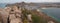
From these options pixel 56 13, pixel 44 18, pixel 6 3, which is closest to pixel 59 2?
pixel 56 13

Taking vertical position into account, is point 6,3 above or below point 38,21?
above

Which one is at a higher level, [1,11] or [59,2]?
[59,2]

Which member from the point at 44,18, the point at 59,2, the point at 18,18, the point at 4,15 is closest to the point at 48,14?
the point at 44,18

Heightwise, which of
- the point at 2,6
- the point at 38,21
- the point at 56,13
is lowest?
the point at 38,21

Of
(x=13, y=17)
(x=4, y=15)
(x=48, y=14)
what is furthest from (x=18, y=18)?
(x=48, y=14)

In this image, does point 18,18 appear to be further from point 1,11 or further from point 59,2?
point 59,2

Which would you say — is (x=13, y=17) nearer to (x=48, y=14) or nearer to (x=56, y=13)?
(x=48, y=14)

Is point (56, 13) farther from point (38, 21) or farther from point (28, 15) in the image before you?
point (28, 15)
